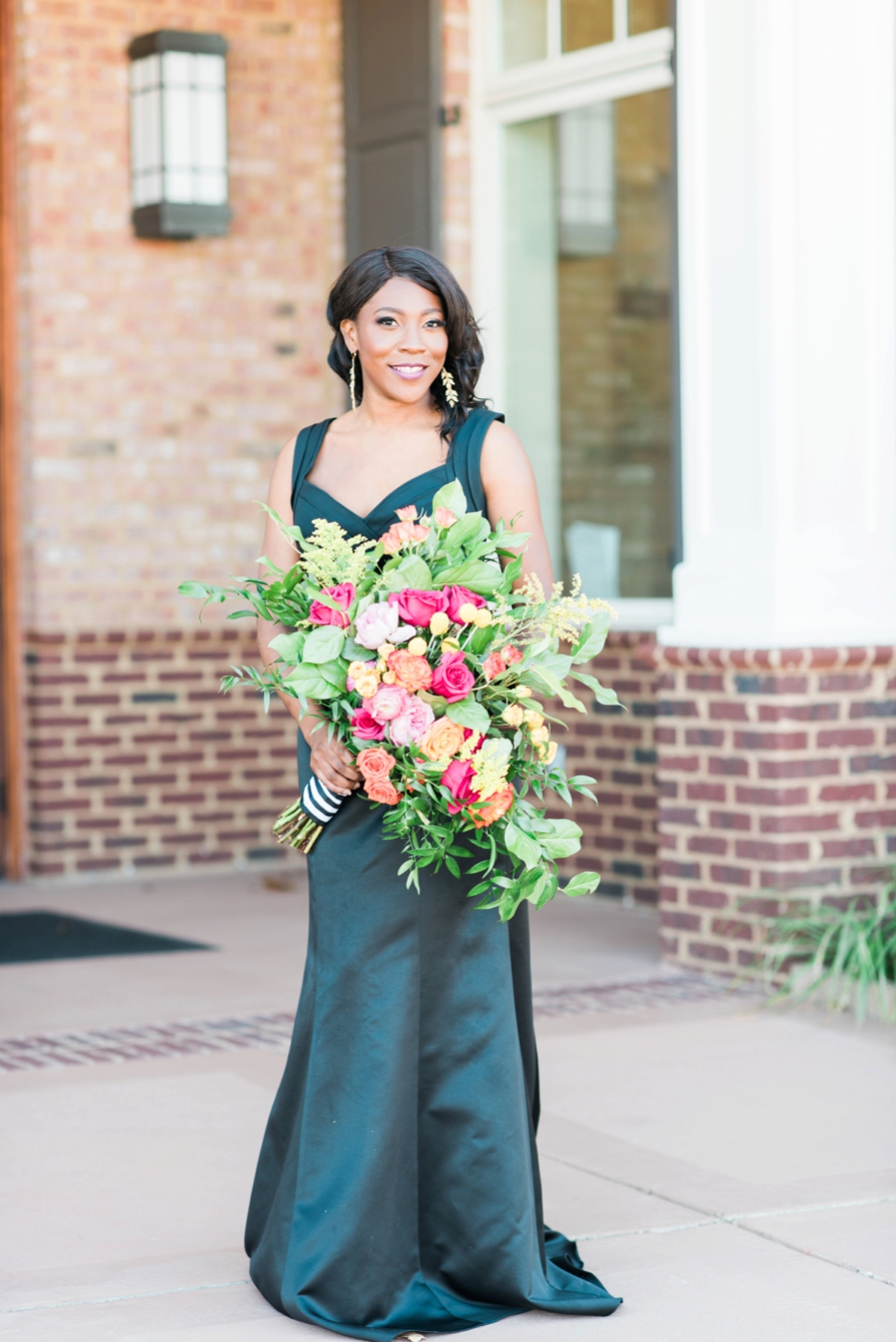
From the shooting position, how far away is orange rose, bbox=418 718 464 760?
9.86 ft

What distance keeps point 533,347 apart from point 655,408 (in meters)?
0.77

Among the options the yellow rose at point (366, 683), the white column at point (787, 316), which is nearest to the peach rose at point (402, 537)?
the yellow rose at point (366, 683)

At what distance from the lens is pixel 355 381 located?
3602mm

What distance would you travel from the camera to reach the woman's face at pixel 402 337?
3.41 meters

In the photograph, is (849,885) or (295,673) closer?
(295,673)

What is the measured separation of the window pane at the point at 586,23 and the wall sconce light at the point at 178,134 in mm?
1564

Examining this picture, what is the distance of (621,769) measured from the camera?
746 centimetres

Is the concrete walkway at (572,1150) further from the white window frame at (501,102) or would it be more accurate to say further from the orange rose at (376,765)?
the white window frame at (501,102)

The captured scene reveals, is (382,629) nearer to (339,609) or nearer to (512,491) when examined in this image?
(339,609)

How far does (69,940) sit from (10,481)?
2262 mm

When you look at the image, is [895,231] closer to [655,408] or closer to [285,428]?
[655,408]

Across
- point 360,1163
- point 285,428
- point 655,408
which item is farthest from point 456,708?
point 285,428

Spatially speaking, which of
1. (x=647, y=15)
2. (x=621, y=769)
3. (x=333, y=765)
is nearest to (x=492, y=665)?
(x=333, y=765)

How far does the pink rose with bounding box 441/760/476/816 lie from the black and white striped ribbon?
31 centimetres
